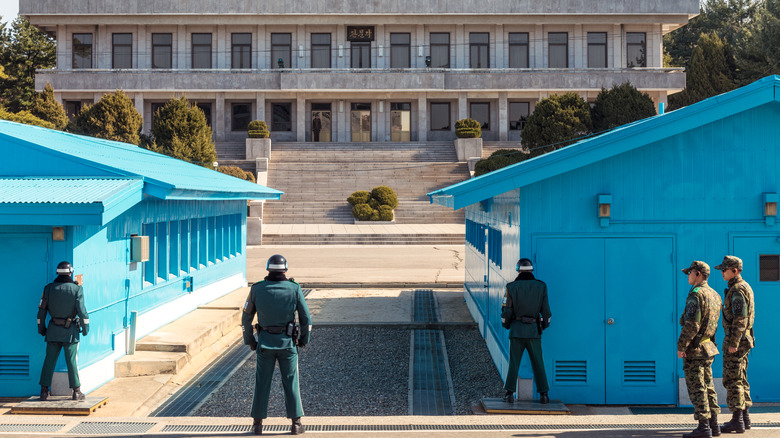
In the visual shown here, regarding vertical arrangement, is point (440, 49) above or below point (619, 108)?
above

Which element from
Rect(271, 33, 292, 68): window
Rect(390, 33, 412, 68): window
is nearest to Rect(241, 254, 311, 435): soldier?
Rect(390, 33, 412, 68): window

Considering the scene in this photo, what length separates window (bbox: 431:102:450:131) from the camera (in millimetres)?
54250

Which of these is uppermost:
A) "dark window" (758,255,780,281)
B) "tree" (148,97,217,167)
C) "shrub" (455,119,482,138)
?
"shrub" (455,119,482,138)

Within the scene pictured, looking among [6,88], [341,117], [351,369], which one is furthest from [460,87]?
[351,369]

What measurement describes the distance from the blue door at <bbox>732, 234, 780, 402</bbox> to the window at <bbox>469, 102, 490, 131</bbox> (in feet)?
149

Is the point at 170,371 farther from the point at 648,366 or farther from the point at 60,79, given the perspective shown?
the point at 60,79

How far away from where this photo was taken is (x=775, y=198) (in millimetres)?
9266

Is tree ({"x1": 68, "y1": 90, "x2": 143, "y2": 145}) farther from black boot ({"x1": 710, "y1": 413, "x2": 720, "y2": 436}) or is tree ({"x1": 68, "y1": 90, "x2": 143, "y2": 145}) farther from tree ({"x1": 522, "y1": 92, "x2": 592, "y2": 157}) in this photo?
black boot ({"x1": 710, "y1": 413, "x2": 720, "y2": 436})

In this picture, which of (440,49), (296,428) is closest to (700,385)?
(296,428)

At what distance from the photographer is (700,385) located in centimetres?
748

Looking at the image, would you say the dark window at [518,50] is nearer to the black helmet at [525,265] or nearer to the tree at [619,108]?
the tree at [619,108]

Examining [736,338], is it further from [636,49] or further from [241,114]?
[636,49]

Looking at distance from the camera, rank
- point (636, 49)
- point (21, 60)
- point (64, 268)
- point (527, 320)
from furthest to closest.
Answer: point (21, 60)
point (636, 49)
point (527, 320)
point (64, 268)

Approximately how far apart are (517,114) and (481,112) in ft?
8.73
